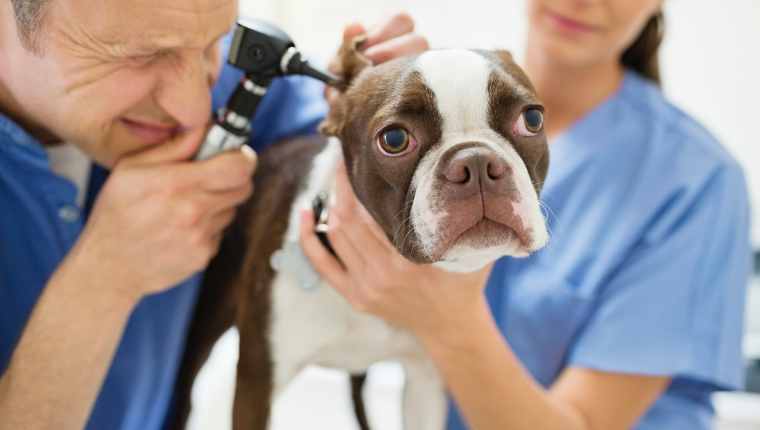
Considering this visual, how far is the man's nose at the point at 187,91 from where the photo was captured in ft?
2.70

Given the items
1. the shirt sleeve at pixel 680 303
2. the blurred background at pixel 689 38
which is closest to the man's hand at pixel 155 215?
the shirt sleeve at pixel 680 303

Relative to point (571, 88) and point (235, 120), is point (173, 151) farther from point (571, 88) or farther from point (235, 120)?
point (571, 88)

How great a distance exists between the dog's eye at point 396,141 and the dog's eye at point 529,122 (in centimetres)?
11

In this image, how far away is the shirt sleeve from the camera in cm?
102

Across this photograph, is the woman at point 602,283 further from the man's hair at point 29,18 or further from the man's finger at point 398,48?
the man's hair at point 29,18

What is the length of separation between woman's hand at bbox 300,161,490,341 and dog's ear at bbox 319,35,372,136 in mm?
50

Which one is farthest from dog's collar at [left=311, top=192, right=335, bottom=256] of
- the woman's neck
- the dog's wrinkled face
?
the woman's neck

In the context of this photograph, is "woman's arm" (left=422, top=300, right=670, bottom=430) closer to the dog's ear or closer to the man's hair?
the dog's ear

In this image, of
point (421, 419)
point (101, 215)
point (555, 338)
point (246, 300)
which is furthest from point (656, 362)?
point (101, 215)

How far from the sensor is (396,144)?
766mm

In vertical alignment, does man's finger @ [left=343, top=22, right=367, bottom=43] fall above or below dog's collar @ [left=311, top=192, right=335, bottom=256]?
above

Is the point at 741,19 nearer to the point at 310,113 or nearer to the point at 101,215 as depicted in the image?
the point at 310,113

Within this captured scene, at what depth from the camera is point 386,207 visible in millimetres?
811

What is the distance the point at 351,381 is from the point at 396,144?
1.69 feet
